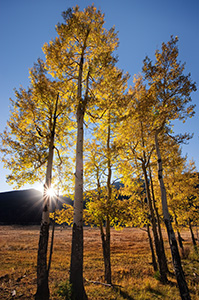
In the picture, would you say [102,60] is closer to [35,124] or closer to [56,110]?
[56,110]

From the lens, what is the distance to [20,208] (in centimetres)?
8319

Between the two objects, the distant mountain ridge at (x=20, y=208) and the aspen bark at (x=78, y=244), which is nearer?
the aspen bark at (x=78, y=244)

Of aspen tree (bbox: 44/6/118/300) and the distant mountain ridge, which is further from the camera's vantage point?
the distant mountain ridge

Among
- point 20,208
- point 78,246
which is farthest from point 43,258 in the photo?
point 20,208

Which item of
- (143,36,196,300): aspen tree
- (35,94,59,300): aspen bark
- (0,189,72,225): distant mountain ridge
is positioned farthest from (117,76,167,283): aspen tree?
(0,189,72,225): distant mountain ridge

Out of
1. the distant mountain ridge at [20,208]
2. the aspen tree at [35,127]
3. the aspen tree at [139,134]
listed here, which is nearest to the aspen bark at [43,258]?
the aspen tree at [35,127]

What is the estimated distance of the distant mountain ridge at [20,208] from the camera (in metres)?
74.9

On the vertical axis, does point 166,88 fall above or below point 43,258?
above

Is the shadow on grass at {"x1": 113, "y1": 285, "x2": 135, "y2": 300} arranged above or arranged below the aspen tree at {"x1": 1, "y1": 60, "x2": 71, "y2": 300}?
below

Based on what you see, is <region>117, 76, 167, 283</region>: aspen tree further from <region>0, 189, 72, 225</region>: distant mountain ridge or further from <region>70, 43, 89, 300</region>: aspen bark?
<region>0, 189, 72, 225</region>: distant mountain ridge

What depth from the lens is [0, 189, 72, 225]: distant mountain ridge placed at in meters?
74.9

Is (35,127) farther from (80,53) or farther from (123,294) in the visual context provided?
(123,294)

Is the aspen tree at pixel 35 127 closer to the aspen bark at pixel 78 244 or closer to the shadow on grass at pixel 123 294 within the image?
the aspen bark at pixel 78 244

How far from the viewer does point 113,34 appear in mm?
Answer: 7707
